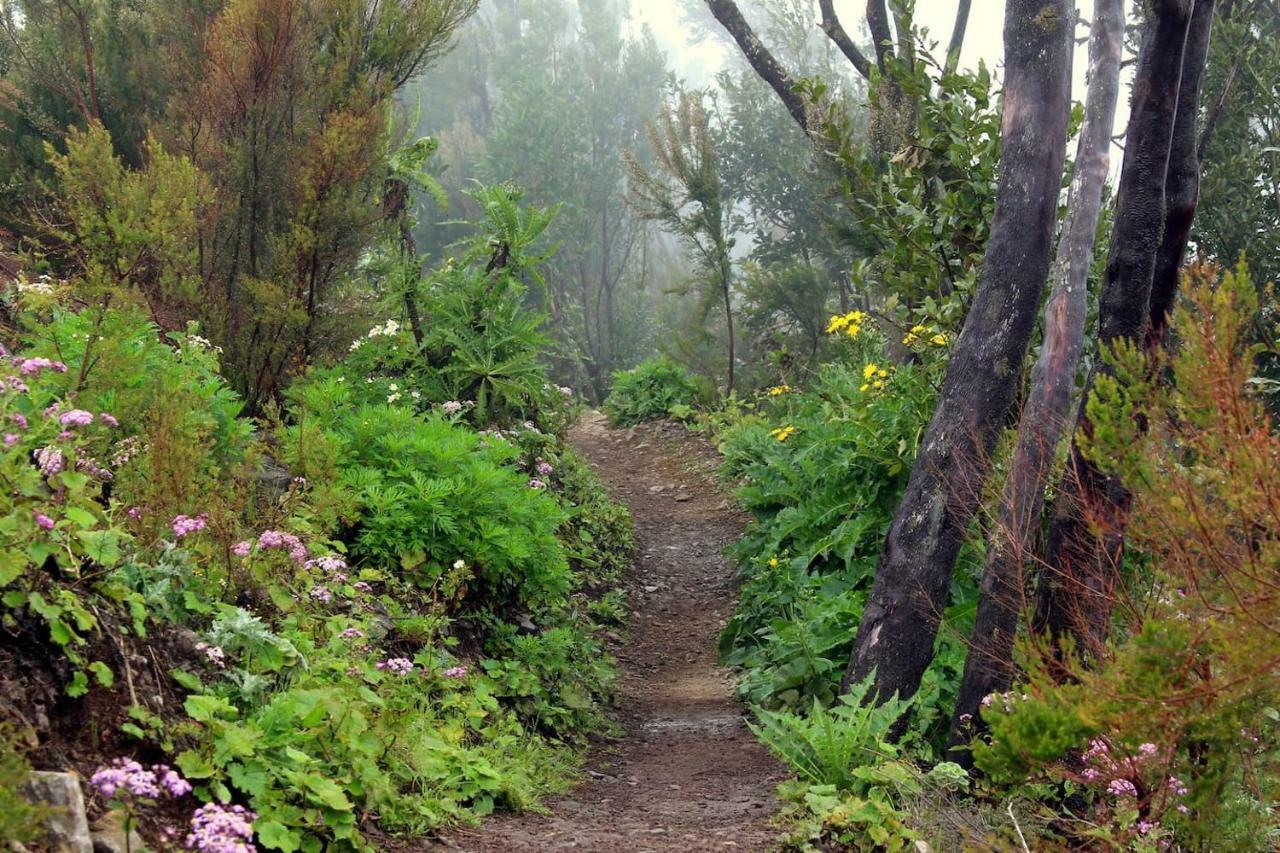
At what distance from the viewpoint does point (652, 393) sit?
17.2 meters

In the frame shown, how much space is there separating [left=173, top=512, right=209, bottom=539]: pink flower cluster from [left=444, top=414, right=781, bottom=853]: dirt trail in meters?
1.43

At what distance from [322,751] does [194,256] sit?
4.00m

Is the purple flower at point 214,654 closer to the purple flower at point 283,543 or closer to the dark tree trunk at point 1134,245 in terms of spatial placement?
the purple flower at point 283,543

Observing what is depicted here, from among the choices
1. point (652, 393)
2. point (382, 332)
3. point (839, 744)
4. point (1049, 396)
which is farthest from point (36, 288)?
point (652, 393)

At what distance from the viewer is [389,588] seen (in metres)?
5.52

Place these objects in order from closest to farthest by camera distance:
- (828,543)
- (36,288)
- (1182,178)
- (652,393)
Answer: (1182,178) < (36,288) < (828,543) < (652,393)

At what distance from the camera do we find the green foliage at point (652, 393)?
16797 millimetres

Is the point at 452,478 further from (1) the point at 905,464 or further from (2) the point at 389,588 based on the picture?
(1) the point at 905,464

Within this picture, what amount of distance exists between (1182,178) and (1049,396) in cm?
124

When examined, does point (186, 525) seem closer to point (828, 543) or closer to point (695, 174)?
point (828, 543)

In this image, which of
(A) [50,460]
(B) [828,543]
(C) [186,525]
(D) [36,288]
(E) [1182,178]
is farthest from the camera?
(B) [828,543]

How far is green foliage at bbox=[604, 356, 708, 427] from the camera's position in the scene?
16797 mm

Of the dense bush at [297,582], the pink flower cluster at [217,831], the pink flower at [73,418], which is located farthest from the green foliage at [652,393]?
the pink flower cluster at [217,831]

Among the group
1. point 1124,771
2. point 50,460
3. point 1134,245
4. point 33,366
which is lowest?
point 1124,771
